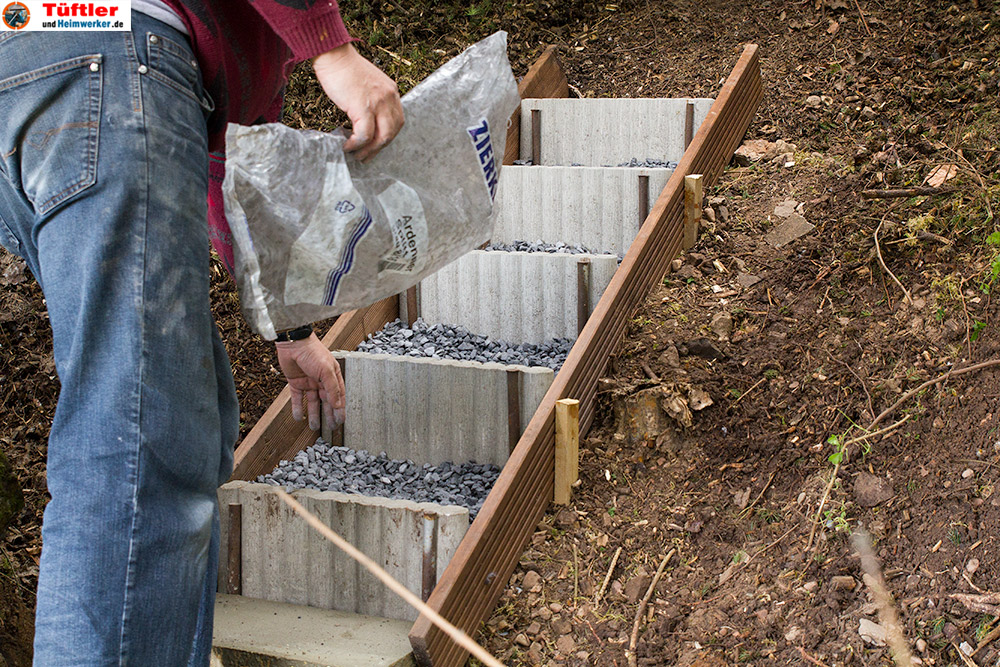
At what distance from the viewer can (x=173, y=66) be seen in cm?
112

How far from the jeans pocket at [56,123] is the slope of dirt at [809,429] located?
3.93 ft

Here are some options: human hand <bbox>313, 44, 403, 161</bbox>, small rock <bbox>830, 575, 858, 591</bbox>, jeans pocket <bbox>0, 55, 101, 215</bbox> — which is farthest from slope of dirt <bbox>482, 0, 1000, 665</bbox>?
jeans pocket <bbox>0, 55, 101, 215</bbox>

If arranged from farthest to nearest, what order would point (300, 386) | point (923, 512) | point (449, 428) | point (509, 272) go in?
point (509, 272) → point (449, 428) → point (300, 386) → point (923, 512)

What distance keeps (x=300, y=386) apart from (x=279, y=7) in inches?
35.8

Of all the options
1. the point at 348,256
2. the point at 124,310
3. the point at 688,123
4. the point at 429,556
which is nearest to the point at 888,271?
the point at 688,123

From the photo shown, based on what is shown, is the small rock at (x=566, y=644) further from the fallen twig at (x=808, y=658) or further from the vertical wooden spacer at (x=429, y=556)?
the fallen twig at (x=808, y=658)

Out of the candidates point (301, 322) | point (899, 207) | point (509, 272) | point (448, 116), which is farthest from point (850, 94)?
point (301, 322)

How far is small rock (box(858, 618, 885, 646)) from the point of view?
1541 millimetres

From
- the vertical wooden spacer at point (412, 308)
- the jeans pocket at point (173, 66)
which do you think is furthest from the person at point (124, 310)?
the vertical wooden spacer at point (412, 308)

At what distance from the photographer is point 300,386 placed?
1847 mm

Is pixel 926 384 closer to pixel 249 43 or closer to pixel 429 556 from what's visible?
pixel 429 556

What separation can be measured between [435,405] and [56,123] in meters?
1.33

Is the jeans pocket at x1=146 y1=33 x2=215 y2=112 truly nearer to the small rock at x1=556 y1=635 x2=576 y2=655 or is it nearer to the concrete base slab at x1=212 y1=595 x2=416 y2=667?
the concrete base slab at x1=212 y1=595 x2=416 y2=667

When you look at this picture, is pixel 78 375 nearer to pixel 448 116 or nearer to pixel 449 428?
pixel 448 116
